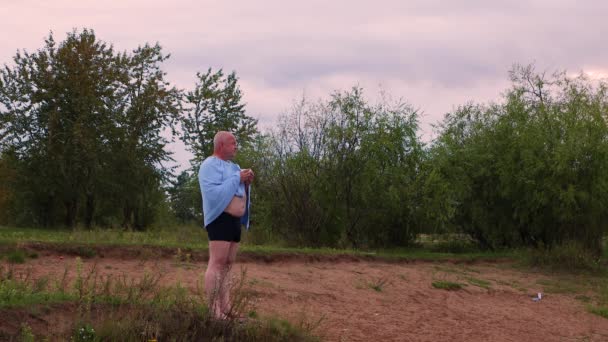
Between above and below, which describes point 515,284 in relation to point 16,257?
below

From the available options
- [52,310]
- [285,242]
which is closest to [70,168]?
[285,242]

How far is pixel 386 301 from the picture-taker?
36.6 feet

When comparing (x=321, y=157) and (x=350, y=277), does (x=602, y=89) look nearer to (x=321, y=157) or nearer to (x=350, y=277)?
(x=321, y=157)

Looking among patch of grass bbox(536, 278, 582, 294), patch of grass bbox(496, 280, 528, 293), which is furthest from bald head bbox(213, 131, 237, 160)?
patch of grass bbox(536, 278, 582, 294)

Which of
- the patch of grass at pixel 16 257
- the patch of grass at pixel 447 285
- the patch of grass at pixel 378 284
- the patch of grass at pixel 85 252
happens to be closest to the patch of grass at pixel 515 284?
the patch of grass at pixel 447 285

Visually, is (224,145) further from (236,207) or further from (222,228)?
(222,228)

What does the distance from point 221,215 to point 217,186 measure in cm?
29

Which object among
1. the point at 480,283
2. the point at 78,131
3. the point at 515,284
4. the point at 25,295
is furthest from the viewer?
the point at 78,131

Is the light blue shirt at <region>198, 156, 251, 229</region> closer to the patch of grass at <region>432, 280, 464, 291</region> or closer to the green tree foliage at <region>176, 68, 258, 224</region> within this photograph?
the patch of grass at <region>432, 280, 464, 291</region>

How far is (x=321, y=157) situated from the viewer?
20562mm

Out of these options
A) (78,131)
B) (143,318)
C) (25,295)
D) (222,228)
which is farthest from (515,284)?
(78,131)

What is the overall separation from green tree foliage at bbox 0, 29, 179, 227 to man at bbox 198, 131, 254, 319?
930 inches

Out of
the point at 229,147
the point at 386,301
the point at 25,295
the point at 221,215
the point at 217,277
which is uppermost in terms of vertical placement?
the point at 229,147

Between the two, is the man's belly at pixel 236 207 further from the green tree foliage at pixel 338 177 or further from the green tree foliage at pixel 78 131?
the green tree foliage at pixel 78 131
